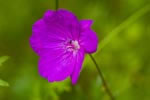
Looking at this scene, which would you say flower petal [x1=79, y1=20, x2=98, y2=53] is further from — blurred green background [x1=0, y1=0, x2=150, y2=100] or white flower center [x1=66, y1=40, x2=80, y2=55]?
blurred green background [x1=0, y1=0, x2=150, y2=100]

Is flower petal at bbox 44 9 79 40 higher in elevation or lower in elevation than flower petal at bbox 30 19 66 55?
higher

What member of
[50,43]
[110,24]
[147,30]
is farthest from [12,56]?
[50,43]

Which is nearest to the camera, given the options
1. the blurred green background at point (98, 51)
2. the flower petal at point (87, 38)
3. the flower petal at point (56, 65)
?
the flower petal at point (87, 38)

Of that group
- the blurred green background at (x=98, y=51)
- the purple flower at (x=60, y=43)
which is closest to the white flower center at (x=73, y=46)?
the purple flower at (x=60, y=43)

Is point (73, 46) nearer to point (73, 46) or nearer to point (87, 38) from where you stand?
point (73, 46)

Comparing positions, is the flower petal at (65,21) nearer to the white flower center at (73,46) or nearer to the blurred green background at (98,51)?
the white flower center at (73,46)

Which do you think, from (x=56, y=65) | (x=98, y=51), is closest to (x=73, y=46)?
(x=56, y=65)

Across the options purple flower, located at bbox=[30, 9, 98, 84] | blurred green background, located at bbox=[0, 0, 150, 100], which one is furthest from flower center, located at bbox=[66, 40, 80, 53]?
blurred green background, located at bbox=[0, 0, 150, 100]
